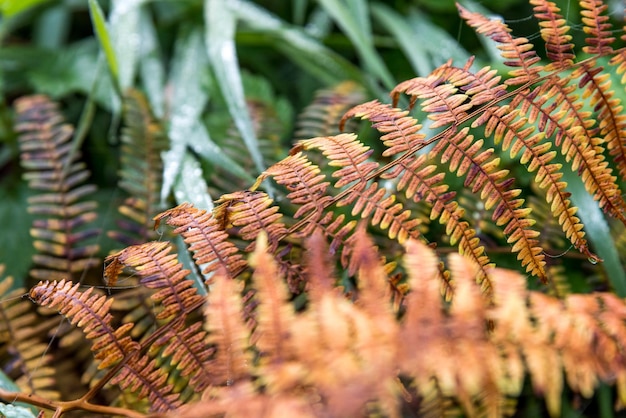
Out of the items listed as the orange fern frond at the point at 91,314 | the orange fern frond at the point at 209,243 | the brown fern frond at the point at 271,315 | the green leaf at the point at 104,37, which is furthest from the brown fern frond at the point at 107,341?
the green leaf at the point at 104,37

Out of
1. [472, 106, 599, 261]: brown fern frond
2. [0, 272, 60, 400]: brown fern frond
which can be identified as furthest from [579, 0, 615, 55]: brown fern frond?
[0, 272, 60, 400]: brown fern frond

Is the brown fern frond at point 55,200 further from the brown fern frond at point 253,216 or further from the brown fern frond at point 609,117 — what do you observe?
the brown fern frond at point 609,117

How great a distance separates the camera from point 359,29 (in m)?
1.17

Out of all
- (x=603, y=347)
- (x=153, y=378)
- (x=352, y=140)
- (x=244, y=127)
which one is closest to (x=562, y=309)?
(x=603, y=347)

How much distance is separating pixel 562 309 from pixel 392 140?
0.27m

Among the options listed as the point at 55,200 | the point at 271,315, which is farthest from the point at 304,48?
the point at 271,315

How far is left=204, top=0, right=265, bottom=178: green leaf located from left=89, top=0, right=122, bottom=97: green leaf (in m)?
0.20

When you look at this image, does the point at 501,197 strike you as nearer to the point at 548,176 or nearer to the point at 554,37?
the point at 548,176

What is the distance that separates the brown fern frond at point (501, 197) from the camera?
0.58m

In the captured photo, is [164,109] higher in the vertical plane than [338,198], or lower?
lower

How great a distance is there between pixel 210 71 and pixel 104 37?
0.34 meters

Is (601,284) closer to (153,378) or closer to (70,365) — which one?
(153,378)

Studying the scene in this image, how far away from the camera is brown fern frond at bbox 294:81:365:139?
0.98 m

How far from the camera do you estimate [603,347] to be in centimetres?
42
